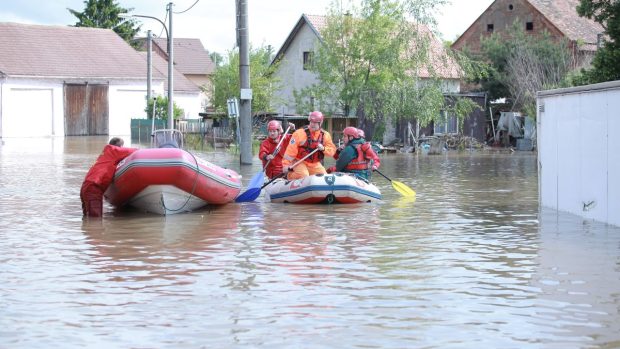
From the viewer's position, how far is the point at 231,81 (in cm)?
5978

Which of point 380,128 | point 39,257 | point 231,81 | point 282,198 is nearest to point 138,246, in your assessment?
point 39,257

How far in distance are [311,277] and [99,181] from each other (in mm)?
7049

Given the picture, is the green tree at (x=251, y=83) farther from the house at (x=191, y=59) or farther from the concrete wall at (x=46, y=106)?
the house at (x=191, y=59)

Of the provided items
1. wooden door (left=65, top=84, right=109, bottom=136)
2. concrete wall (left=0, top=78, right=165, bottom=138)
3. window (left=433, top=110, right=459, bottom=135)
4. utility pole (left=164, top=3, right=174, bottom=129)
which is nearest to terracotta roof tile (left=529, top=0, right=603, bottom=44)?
window (left=433, top=110, right=459, bottom=135)

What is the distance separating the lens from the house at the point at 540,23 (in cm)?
Answer: 5884

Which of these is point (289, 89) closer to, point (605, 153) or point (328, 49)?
point (328, 49)

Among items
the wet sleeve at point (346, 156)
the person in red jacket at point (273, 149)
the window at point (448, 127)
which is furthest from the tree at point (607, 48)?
the window at point (448, 127)

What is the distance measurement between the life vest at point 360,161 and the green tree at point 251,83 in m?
37.4

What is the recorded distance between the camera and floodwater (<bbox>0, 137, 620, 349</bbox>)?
8.76 m

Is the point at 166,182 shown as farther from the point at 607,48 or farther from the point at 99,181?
the point at 607,48

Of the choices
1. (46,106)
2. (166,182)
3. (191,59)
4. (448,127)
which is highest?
(191,59)

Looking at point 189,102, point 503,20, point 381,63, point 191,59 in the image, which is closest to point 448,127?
point 381,63

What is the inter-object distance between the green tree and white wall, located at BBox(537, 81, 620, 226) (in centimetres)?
3966

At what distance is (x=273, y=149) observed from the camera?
70.9 ft
